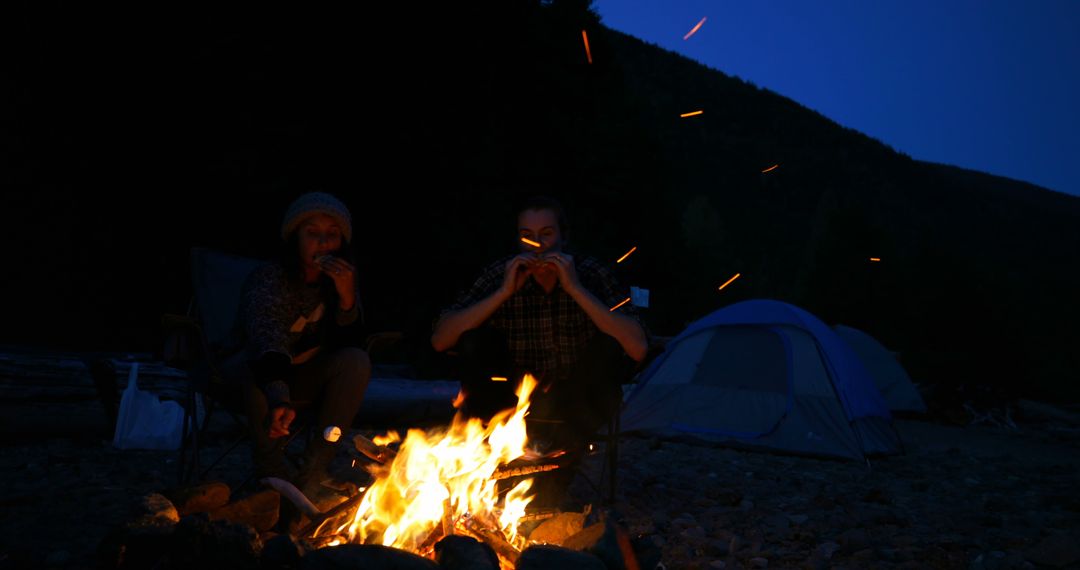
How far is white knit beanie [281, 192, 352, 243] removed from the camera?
2670 millimetres

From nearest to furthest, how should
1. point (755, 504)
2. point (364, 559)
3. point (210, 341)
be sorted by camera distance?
point (364, 559) → point (210, 341) → point (755, 504)

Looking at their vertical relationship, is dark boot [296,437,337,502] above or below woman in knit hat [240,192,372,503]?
below

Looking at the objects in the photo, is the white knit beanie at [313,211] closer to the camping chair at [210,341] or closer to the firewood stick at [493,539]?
the camping chair at [210,341]

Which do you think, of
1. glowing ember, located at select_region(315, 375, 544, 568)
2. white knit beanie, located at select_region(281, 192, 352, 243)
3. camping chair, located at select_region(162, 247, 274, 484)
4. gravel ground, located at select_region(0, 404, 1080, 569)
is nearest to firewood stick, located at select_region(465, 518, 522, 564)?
glowing ember, located at select_region(315, 375, 544, 568)

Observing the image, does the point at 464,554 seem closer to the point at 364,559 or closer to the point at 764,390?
the point at 364,559

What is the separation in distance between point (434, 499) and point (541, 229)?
1.18 metres

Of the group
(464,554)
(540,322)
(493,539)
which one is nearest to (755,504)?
(540,322)

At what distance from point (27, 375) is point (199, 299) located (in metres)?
1.71

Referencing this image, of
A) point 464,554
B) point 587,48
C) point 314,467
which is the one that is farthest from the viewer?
point 587,48

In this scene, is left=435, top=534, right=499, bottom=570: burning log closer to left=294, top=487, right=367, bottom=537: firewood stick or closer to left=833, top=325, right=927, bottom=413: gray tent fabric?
left=294, top=487, right=367, bottom=537: firewood stick

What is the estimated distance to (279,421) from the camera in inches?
86.8

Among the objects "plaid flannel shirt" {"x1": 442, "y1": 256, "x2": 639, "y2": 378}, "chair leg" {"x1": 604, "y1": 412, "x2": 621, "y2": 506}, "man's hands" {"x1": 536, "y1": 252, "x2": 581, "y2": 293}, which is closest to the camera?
"man's hands" {"x1": 536, "y1": 252, "x2": 581, "y2": 293}

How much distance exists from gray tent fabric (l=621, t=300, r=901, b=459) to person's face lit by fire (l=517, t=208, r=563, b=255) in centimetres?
259

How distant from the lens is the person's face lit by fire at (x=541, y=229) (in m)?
2.79
